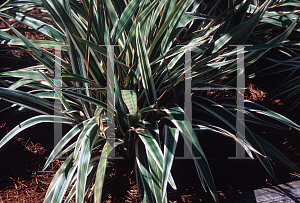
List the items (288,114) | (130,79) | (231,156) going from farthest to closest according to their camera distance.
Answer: (288,114) < (231,156) < (130,79)

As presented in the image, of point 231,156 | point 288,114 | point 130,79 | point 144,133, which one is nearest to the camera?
point 144,133

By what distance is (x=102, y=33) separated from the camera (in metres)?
0.95

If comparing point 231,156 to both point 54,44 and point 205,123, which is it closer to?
point 205,123

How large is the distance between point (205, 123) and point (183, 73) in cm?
26

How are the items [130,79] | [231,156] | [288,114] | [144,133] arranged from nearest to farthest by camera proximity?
[144,133], [130,79], [231,156], [288,114]

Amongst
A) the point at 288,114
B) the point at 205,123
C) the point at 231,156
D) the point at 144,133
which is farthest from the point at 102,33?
the point at 288,114

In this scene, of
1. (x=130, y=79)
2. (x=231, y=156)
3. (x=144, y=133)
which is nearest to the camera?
(x=144, y=133)

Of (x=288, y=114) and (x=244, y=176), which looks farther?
(x=288, y=114)

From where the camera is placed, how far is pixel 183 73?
896 mm

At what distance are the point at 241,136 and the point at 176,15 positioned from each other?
1.75 feet

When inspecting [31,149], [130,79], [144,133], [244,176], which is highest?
[130,79]

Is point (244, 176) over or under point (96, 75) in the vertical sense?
under

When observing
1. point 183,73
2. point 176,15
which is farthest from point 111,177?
point 176,15

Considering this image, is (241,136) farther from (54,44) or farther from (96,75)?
(54,44)
